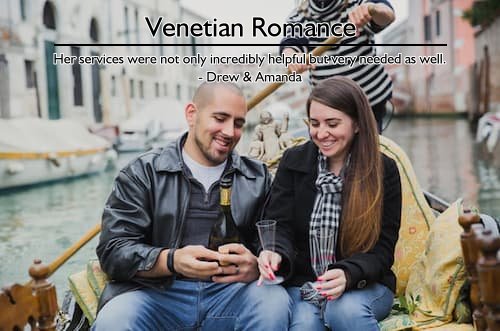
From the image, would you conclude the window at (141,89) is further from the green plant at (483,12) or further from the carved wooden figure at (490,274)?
the carved wooden figure at (490,274)

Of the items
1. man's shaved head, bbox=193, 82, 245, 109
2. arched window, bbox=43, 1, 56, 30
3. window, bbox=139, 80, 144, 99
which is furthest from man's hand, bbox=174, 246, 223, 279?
window, bbox=139, 80, 144, 99

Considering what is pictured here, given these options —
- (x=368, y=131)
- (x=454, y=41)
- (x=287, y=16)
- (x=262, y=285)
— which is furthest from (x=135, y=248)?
(x=454, y=41)

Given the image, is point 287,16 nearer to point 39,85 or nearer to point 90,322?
point 90,322

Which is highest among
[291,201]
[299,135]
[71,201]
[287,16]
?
[287,16]

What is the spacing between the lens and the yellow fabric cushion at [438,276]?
1.47m

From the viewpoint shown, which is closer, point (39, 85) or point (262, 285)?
point (262, 285)

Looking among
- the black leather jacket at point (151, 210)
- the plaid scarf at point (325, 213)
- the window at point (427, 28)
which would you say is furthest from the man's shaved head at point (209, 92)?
the window at point (427, 28)

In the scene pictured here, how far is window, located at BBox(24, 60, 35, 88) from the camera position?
8961 millimetres

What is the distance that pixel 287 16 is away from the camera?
Result: 228 cm

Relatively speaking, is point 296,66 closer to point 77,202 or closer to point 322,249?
point 322,249

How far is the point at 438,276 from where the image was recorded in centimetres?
151

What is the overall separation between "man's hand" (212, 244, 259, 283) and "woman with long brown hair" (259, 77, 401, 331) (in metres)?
0.06

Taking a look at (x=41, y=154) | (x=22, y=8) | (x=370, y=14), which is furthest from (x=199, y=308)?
(x=22, y=8)

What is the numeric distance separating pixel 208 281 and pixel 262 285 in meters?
0.14
